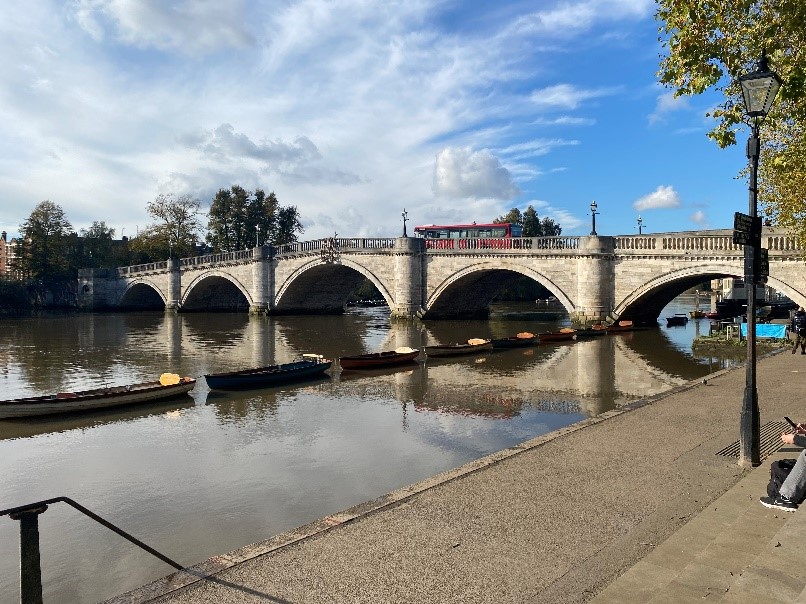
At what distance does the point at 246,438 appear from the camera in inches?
523

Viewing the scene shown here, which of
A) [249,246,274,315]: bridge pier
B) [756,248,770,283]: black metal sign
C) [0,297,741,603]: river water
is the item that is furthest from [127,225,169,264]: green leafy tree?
[756,248,770,283]: black metal sign

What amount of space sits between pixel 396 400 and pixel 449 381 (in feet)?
11.6

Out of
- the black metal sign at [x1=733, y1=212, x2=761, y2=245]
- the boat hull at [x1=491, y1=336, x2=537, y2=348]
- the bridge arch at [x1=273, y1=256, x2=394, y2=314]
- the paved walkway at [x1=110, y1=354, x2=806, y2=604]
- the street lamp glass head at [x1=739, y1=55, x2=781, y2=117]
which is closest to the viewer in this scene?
the paved walkway at [x1=110, y1=354, x2=806, y2=604]

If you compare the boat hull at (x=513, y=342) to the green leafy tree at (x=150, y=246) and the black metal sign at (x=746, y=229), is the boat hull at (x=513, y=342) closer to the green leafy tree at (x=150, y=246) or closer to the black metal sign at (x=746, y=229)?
the black metal sign at (x=746, y=229)

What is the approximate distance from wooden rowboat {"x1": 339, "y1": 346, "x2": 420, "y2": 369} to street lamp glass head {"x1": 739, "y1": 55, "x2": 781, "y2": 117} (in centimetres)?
1628

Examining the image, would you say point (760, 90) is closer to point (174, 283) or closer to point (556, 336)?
point (556, 336)

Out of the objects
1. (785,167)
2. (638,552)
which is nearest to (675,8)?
(785,167)

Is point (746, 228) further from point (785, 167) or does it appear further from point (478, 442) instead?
point (478, 442)

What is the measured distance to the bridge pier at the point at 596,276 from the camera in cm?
3638

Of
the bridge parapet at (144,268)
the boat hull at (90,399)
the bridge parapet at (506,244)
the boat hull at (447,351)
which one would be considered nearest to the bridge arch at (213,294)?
the bridge parapet at (144,268)

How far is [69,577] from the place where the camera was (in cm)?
700

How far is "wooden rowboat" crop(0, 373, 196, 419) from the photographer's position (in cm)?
1507

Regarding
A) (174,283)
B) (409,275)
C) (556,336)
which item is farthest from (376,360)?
(174,283)

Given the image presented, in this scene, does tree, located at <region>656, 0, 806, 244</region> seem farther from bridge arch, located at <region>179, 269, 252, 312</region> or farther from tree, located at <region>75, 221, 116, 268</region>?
tree, located at <region>75, 221, 116, 268</region>
